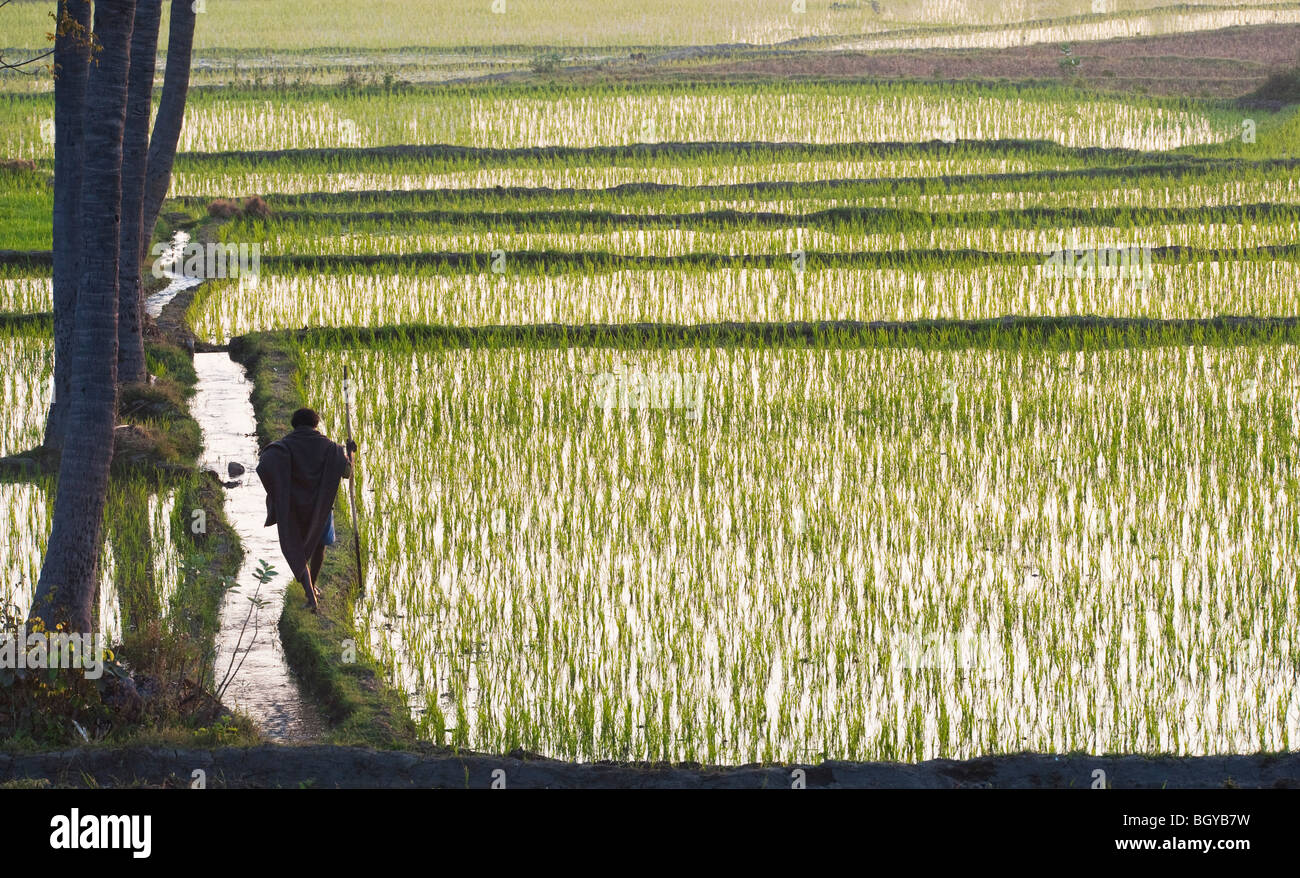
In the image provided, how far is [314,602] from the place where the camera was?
258 inches

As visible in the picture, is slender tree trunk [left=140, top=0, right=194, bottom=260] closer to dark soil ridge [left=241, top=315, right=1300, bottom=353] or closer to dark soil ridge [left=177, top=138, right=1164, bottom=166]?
dark soil ridge [left=241, top=315, right=1300, bottom=353]

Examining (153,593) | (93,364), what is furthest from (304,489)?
(93,364)

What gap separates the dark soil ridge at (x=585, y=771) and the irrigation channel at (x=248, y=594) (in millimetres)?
512

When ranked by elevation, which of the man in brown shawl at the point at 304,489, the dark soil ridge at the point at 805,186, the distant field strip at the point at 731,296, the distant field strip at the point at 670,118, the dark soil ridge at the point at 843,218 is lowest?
the man in brown shawl at the point at 304,489

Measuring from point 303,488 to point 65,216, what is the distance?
10.1 feet

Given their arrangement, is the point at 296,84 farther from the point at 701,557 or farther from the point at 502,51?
the point at 701,557

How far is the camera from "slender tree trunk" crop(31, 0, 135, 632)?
5.85m

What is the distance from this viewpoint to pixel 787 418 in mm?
9406

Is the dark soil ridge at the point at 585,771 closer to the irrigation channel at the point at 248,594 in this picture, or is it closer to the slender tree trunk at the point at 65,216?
the irrigation channel at the point at 248,594

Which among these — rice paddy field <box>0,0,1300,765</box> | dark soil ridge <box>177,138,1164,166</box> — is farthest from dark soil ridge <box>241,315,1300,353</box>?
dark soil ridge <box>177,138,1164,166</box>

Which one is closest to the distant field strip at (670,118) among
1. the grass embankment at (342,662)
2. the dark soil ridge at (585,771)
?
the grass embankment at (342,662)

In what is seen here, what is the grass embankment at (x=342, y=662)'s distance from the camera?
17.9ft

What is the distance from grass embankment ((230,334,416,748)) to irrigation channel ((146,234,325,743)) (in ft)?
0.25

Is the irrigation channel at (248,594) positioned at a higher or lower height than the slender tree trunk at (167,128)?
lower
